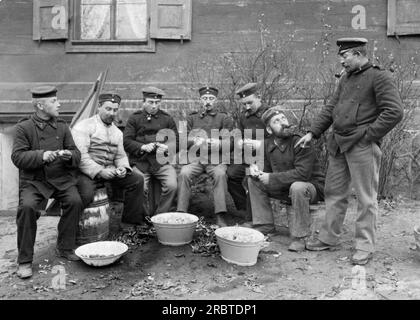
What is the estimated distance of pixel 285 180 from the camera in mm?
4973

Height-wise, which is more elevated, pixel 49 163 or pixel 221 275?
pixel 49 163

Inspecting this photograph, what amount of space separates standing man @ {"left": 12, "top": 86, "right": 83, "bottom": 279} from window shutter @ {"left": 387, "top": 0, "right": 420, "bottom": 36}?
20.0 ft

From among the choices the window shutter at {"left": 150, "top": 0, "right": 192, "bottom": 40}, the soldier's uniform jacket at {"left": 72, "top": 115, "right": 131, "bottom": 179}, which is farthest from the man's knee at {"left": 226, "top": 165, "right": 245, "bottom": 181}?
the window shutter at {"left": 150, "top": 0, "right": 192, "bottom": 40}

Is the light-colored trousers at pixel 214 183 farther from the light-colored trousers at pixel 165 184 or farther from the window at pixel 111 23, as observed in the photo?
the window at pixel 111 23

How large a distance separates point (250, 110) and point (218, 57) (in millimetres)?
2820

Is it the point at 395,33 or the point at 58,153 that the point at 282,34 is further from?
the point at 58,153

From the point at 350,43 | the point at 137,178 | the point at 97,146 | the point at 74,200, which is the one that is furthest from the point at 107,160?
the point at 350,43

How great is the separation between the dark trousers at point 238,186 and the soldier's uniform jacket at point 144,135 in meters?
0.84

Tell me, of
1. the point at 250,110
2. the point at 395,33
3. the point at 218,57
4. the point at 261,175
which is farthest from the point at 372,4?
the point at 261,175

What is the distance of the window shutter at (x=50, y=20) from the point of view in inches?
333

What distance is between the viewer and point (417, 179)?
690cm

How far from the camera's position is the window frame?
8383mm

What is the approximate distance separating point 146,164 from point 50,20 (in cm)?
448

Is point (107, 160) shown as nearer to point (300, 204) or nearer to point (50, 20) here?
point (300, 204)
